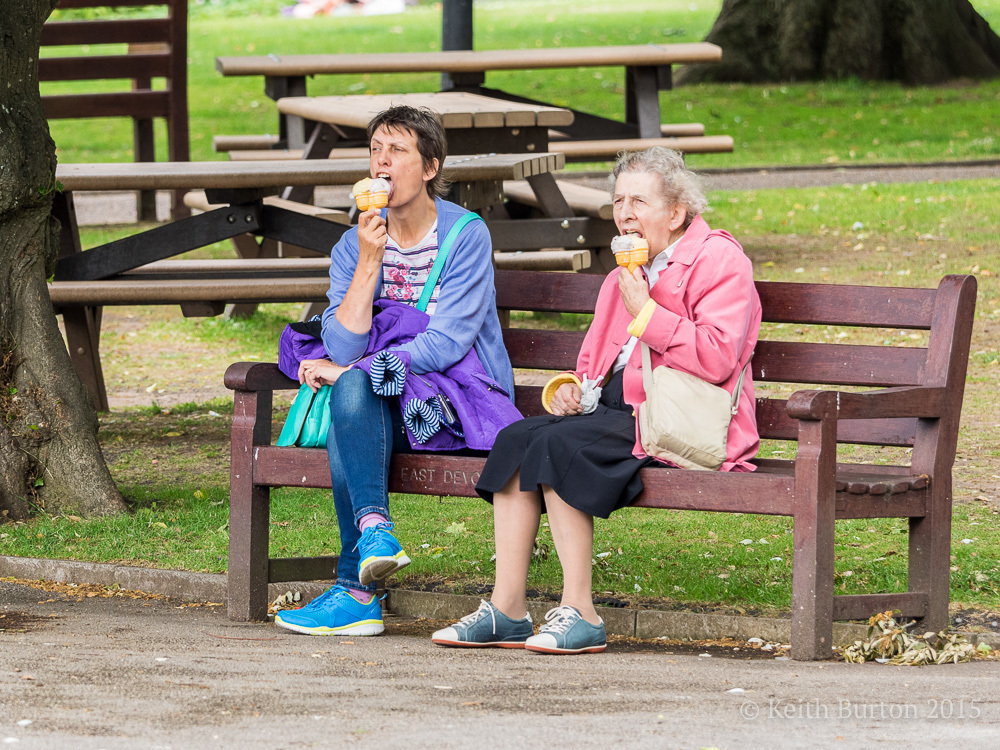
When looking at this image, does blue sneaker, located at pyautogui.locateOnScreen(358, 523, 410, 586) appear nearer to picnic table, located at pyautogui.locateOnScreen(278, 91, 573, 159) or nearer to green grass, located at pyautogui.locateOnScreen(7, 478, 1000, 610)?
green grass, located at pyautogui.locateOnScreen(7, 478, 1000, 610)

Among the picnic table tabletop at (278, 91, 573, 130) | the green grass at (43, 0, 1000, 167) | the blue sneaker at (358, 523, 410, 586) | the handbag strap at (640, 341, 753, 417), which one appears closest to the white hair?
the handbag strap at (640, 341, 753, 417)

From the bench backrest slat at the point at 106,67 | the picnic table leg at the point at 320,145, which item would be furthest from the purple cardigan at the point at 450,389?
the bench backrest slat at the point at 106,67

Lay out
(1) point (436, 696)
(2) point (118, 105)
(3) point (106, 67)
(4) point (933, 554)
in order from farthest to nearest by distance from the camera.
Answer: (2) point (118, 105), (3) point (106, 67), (4) point (933, 554), (1) point (436, 696)

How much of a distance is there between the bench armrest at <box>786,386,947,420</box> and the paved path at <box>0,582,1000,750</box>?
641 millimetres

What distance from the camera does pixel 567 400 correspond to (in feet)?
13.9

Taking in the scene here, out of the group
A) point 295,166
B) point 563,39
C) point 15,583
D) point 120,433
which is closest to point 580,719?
point 15,583

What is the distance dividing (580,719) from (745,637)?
109 cm

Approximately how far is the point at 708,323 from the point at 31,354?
2.67 m

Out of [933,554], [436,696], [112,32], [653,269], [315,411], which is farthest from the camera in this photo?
[112,32]

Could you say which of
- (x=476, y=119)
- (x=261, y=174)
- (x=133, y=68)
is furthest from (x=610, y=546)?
(x=133, y=68)

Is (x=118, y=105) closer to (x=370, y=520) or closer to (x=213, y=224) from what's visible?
(x=213, y=224)

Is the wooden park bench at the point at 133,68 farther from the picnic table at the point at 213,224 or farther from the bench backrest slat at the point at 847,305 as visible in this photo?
the bench backrest slat at the point at 847,305

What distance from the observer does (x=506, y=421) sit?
4254mm

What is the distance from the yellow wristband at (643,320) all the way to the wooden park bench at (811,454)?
37 cm
